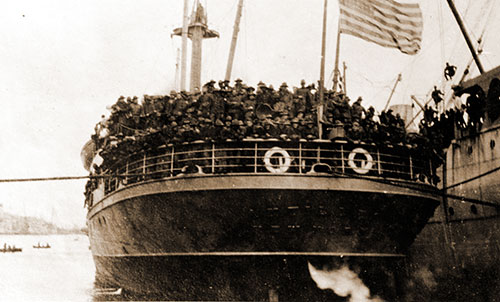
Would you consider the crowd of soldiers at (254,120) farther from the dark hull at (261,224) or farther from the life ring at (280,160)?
the dark hull at (261,224)

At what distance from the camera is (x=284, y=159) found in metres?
12.1

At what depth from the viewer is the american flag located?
13.0 m

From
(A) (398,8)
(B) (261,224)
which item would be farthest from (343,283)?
(A) (398,8)

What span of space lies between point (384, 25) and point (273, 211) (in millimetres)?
5396

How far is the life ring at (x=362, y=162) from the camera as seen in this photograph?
1223 centimetres

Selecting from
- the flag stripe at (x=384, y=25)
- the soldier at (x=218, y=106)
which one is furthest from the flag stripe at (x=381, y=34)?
the soldier at (x=218, y=106)

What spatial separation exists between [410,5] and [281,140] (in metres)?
5.03

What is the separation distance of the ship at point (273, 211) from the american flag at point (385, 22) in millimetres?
2587

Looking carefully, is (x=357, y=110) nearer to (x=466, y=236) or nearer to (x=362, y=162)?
(x=362, y=162)

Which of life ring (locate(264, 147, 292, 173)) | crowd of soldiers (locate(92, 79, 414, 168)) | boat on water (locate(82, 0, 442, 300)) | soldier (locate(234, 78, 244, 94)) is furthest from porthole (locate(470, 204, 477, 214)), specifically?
soldier (locate(234, 78, 244, 94))

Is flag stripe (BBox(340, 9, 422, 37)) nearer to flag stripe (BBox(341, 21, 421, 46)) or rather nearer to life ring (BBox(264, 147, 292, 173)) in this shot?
flag stripe (BBox(341, 21, 421, 46))

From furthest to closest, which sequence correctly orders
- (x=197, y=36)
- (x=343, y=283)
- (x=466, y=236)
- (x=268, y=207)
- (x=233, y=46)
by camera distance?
(x=197, y=36), (x=233, y=46), (x=466, y=236), (x=343, y=283), (x=268, y=207)

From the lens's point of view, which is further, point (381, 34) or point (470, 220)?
point (470, 220)

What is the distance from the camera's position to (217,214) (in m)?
12.1
